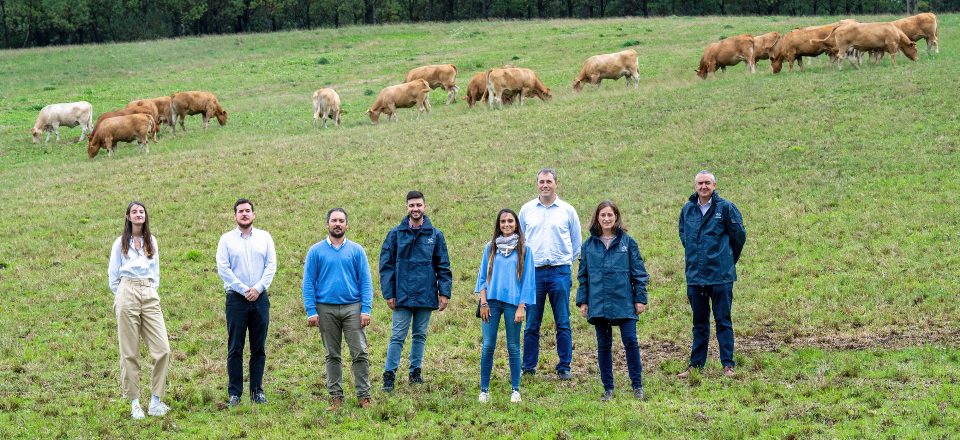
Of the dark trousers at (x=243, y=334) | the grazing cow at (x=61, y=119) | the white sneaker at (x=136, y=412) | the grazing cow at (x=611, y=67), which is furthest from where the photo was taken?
the grazing cow at (x=611, y=67)

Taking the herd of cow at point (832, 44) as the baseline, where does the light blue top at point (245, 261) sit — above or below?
below

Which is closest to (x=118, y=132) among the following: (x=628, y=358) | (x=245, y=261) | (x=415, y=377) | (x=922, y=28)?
(x=245, y=261)

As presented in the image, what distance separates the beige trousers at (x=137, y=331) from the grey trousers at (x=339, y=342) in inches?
64.6

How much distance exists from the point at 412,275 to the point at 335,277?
962mm

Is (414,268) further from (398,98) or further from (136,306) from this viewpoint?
(398,98)

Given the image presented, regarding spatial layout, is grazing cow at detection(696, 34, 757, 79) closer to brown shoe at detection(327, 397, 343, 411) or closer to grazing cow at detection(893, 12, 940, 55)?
grazing cow at detection(893, 12, 940, 55)

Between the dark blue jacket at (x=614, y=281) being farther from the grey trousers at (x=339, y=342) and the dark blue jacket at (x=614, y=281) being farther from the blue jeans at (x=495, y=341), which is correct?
the grey trousers at (x=339, y=342)

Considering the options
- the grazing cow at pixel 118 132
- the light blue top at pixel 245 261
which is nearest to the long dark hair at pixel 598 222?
the light blue top at pixel 245 261

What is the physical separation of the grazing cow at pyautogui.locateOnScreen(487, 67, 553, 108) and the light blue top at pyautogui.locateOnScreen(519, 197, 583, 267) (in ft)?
73.5

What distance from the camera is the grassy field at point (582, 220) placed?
9.27 m

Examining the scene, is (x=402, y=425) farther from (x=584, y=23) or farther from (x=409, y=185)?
(x=584, y=23)

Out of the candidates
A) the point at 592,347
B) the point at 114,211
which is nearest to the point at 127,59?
the point at 114,211

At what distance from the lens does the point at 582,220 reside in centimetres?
1827

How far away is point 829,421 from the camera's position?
330 inches
